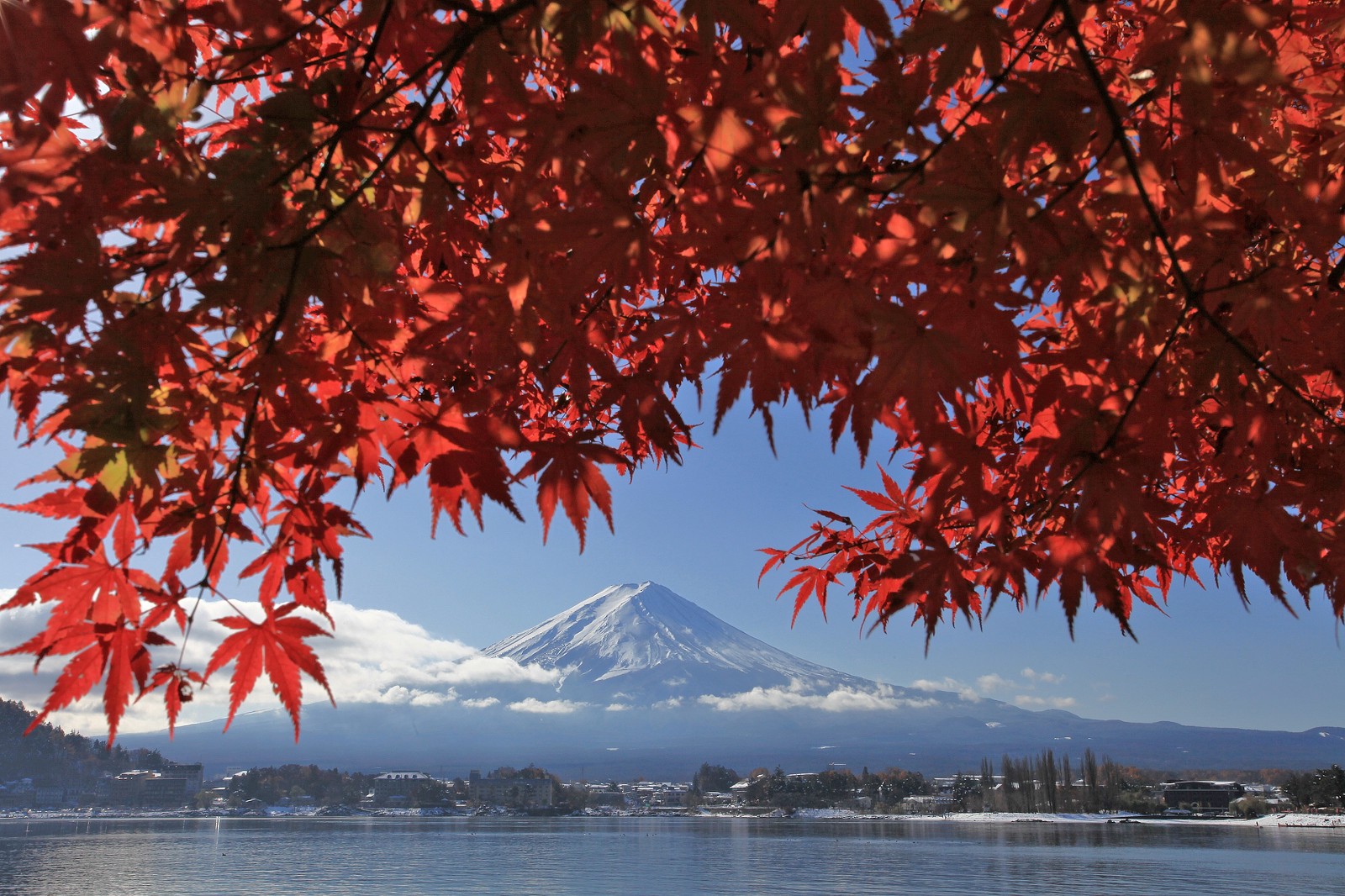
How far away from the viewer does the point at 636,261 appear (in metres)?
2.41

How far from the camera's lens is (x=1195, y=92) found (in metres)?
2.06

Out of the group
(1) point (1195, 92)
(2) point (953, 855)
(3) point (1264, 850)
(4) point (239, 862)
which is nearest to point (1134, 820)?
(3) point (1264, 850)

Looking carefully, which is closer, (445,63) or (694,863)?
(445,63)

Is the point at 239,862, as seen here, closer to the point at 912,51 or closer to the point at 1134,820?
the point at 912,51

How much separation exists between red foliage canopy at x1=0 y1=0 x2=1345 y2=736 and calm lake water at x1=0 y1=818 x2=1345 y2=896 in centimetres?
10505

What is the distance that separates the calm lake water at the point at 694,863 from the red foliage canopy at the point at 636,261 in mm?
105049

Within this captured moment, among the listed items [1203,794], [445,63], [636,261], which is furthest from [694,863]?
[445,63]

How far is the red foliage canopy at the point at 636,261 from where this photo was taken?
1937 mm

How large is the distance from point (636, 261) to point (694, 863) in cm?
13937

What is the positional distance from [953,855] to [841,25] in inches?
5877

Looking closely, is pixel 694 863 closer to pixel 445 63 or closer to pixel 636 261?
pixel 636 261

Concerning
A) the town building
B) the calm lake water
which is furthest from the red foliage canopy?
the town building

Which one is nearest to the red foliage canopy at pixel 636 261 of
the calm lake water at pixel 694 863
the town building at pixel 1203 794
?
the calm lake water at pixel 694 863

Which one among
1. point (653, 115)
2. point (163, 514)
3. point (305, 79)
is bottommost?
point (163, 514)
